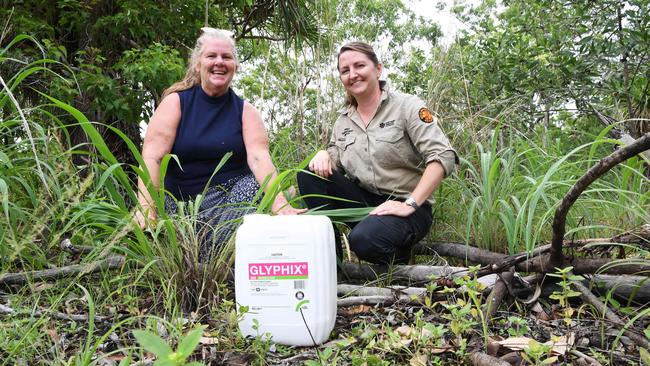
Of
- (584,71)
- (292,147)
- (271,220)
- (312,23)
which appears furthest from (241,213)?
(312,23)

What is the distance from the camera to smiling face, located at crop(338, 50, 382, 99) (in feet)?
7.84

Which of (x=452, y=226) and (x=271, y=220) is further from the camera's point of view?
(x=452, y=226)

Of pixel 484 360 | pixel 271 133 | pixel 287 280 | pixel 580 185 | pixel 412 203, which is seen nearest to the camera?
pixel 484 360

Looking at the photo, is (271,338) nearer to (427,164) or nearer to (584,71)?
(427,164)

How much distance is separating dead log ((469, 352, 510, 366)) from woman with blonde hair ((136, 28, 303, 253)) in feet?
4.39

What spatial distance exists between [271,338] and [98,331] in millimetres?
506

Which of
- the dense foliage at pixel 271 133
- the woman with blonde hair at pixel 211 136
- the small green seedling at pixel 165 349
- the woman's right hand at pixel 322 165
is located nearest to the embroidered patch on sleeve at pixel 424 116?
the dense foliage at pixel 271 133

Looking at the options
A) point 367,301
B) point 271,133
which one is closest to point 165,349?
point 367,301

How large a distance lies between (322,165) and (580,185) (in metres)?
1.14

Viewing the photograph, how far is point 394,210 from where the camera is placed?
2.11m

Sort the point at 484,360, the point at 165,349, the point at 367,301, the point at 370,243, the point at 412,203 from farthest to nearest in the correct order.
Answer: the point at 412,203, the point at 370,243, the point at 367,301, the point at 484,360, the point at 165,349

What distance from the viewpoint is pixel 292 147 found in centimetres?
333

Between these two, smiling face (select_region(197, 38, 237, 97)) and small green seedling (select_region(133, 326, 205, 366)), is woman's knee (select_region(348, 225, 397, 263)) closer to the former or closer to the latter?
smiling face (select_region(197, 38, 237, 97))

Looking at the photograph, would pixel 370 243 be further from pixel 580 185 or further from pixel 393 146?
pixel 580 185
